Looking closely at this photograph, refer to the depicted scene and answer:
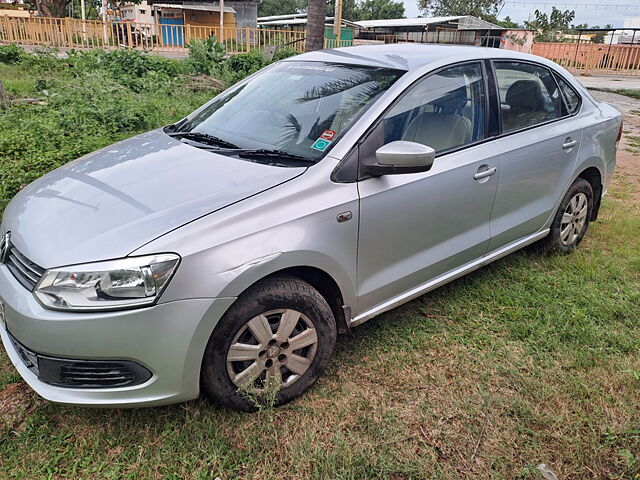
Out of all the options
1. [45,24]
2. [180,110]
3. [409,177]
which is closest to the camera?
[409,177]

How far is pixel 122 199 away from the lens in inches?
94.5

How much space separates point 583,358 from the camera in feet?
9.74

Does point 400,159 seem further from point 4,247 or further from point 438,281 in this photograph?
point 4,247

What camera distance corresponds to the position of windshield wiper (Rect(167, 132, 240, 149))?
298 cm

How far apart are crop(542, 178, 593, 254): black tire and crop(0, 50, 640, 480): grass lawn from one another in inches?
32.5

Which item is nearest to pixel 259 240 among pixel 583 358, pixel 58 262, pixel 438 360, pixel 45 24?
pixel 58 262

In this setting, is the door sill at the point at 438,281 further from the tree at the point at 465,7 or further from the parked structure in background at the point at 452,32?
the tree at the point at 465,7

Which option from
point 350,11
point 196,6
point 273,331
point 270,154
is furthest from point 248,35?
point 350,11

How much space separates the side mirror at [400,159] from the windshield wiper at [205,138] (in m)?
0.83

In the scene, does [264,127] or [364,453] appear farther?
[264,127]

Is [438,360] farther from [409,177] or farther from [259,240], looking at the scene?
[259,240]

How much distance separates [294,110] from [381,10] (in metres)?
68.7

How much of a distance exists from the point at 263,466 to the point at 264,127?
1.79 m

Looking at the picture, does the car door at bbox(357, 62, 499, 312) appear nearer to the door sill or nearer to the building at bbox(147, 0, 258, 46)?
the door sill
